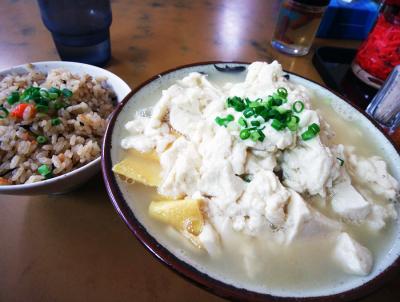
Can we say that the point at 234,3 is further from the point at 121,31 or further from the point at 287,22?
the point at 121,31

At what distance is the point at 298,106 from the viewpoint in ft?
3.27

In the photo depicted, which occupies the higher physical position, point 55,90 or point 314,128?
point 314,128

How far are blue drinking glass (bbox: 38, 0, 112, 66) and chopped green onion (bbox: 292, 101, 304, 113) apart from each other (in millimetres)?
1347

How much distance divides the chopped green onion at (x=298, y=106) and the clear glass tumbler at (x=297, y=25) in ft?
4.29

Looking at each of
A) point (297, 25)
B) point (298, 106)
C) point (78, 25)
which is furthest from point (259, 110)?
point (297, 25)

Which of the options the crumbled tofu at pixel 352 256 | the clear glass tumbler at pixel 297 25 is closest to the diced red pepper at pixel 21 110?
the crumbled tofu at pixel 352 256

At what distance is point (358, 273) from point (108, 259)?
79 centimetres

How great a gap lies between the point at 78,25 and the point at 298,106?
1.40m

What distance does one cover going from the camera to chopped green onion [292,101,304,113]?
0.98 m

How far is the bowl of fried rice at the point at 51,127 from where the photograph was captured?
1021 millimetres

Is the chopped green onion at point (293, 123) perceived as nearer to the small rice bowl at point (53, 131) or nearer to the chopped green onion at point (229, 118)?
the chopped green onion at point (229, 118)

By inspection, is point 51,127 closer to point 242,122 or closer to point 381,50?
point 242,122

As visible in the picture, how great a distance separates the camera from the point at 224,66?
1.37m

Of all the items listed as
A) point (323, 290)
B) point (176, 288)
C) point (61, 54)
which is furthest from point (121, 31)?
point (323, 290)
